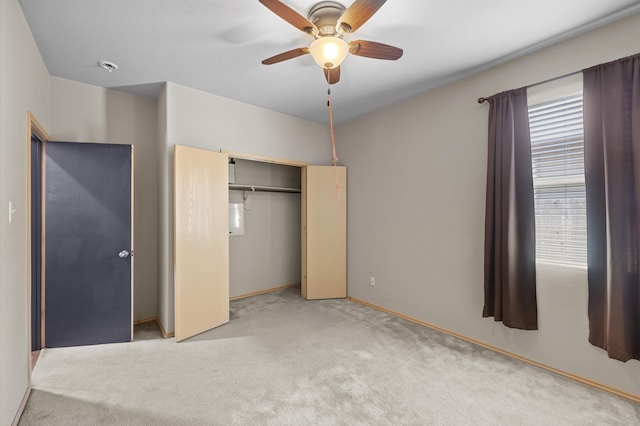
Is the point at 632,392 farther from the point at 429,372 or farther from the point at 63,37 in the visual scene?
the point at 63,37

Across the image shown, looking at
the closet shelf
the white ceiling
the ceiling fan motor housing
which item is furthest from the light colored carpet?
the white ceiling

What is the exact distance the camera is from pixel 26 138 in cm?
205

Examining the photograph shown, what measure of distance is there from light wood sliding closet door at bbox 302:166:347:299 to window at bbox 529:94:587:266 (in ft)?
7.97

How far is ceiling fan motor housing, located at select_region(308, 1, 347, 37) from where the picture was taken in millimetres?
1912

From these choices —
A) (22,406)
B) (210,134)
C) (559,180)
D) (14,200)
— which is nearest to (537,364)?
(559,180)

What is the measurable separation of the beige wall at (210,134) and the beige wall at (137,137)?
1.00 ft

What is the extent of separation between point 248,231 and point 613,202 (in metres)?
4.07

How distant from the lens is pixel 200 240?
310 centimetres

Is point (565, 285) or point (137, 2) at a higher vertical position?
point (137, 2)

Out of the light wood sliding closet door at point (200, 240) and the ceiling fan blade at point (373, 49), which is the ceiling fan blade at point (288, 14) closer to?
the ceiling fan blade at point (373, 49)

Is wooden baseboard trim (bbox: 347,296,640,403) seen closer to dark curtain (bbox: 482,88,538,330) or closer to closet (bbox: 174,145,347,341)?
dark curtain (bbox: 482,88,538,330)

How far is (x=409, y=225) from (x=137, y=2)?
322 cm

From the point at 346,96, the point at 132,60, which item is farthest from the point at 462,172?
the point at 132,60

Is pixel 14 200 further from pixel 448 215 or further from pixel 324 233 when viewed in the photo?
pixel 448 215
